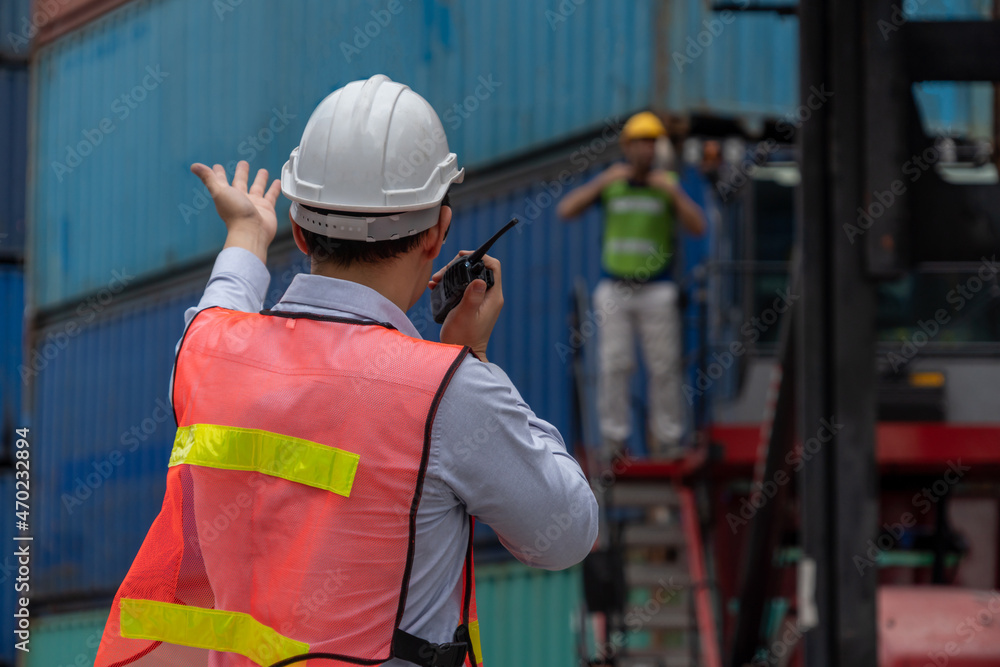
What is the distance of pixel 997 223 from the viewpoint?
2.60m

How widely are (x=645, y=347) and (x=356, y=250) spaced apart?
533cm

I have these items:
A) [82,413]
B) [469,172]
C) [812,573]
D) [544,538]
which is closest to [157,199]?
[82,413]

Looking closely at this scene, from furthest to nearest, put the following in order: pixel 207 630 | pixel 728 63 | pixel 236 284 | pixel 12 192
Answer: pixel 12 192 < pixel 728 63 < pixel 236 284 < pixel 207 630

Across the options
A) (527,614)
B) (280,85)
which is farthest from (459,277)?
(280,85)

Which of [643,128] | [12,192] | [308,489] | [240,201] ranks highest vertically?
[12,192]

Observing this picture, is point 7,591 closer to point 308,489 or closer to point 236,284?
point 236,284

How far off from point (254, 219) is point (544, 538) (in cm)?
81

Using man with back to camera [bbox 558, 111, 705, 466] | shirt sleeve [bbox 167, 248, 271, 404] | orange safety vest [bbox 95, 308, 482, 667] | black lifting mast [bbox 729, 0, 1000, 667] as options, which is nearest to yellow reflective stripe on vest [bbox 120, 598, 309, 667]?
orange safety vest [bbox 95, 308, 482, 667]

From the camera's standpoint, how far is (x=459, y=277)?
1469mm

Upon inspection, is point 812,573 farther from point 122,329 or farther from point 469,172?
point 122,329

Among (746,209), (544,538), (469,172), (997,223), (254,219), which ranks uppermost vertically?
(469,172)

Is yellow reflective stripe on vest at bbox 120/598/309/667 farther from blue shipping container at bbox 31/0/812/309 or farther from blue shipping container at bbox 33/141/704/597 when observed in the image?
blue shipping container at bbox 31/0/812/309

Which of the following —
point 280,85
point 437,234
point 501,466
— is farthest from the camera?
point 280,85

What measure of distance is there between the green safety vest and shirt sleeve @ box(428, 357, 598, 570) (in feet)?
17.2
